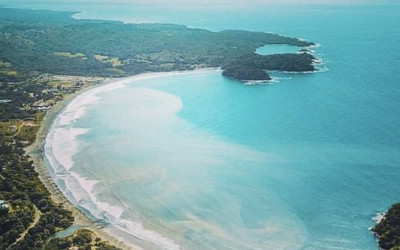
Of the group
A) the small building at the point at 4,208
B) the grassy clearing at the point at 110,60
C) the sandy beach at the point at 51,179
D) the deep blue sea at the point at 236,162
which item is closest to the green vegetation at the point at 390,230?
the deep blue sea at the point at 236,162

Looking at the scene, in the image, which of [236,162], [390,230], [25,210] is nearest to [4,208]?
[25,210]

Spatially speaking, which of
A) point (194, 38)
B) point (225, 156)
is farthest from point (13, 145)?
point (194, 38)

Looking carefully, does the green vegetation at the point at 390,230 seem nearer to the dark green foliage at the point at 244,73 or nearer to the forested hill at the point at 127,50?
the dark green foliage at the point at 244,73

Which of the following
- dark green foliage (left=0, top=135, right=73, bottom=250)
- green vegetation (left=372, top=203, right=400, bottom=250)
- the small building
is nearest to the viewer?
green vegetation (left=372, top=203, right=400, bottom=250)

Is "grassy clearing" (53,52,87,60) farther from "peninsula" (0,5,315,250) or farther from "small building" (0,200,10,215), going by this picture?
"small building" (0,200,10,215)

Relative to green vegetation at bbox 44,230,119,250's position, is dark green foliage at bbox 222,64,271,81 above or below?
above

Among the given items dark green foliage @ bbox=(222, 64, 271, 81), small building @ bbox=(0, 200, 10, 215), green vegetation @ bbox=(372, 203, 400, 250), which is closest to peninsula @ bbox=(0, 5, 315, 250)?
small building @ bbox=(0, 200, 10, 215)

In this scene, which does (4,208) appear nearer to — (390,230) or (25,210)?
(25,210)
